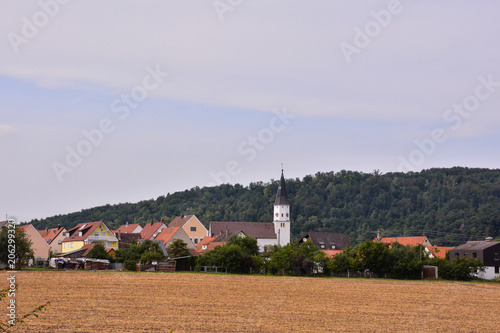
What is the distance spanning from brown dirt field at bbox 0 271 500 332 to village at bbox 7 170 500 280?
2792cm

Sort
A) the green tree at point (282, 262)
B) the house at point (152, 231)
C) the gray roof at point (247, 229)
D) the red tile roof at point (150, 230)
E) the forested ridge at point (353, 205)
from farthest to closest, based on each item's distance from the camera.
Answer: the forested ridge at point (353, 205)
the red tile roof at point (150, 230)
the house at point (152, 231)
the gray roof at point (247, 229)
the green tree at point (282, 262)

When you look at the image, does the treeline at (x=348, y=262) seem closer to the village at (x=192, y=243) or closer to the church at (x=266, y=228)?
the village at (x=192, y=243)

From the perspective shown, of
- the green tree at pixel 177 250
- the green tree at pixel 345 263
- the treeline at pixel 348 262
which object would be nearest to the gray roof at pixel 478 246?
the treeline at pixel 348 262

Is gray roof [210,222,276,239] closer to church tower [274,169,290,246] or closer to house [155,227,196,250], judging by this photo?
church tower [274,169,290,246]

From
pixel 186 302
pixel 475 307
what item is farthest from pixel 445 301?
pixel 186 302

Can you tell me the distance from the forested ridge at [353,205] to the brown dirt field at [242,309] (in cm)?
9793

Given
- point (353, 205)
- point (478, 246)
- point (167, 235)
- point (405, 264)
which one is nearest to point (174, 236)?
point (167, 235)

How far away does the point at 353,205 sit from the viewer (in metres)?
171

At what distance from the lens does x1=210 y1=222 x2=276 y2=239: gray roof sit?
10781 cm

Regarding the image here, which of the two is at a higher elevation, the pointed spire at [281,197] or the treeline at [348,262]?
the pointed spire at [281,197]

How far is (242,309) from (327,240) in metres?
82.3

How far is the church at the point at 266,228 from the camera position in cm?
10762

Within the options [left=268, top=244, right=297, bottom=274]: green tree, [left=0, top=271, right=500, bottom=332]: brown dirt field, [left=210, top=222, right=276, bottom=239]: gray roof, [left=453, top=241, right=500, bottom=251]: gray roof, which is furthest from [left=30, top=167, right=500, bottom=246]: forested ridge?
[left=0, top=271, right=500, bottom=332]: brown dirt field

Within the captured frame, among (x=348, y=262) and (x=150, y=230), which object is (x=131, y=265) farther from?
(x=150, y=230)
